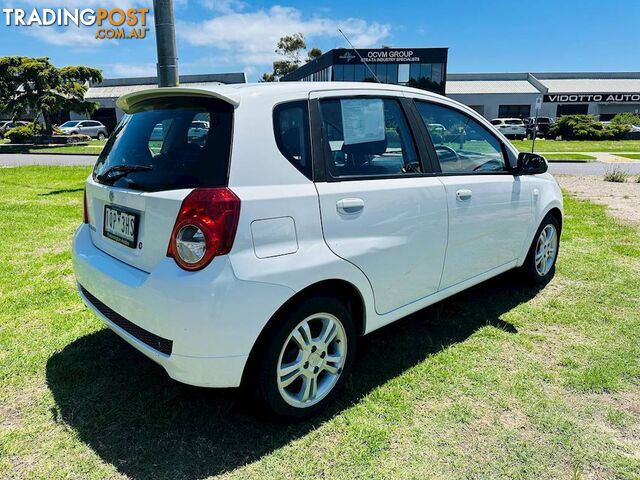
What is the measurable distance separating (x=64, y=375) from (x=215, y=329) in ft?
5.22

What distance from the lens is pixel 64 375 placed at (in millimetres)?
3115

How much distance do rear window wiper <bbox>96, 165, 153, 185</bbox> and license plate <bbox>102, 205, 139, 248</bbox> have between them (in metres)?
0.17

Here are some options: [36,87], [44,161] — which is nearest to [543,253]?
[44,161]

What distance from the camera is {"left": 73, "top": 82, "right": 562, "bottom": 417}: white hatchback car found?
2.21 meters

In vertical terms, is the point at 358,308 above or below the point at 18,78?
below

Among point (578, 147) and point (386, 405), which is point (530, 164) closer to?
Result: point (386, 405)

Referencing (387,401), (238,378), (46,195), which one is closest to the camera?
(238,378)

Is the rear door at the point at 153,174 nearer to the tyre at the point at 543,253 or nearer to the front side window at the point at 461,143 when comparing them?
the front side window at the point at 461,143

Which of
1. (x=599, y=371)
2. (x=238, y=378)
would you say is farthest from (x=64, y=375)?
(x=599, y=371)

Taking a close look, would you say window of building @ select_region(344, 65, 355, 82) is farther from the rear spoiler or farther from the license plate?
the license plate

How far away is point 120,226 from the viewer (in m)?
2.62

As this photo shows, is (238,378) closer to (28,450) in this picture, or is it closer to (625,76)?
(28,450)

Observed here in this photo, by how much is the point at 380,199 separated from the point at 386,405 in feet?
4.02

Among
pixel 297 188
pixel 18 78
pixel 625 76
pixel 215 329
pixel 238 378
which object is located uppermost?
pixel 625 76
